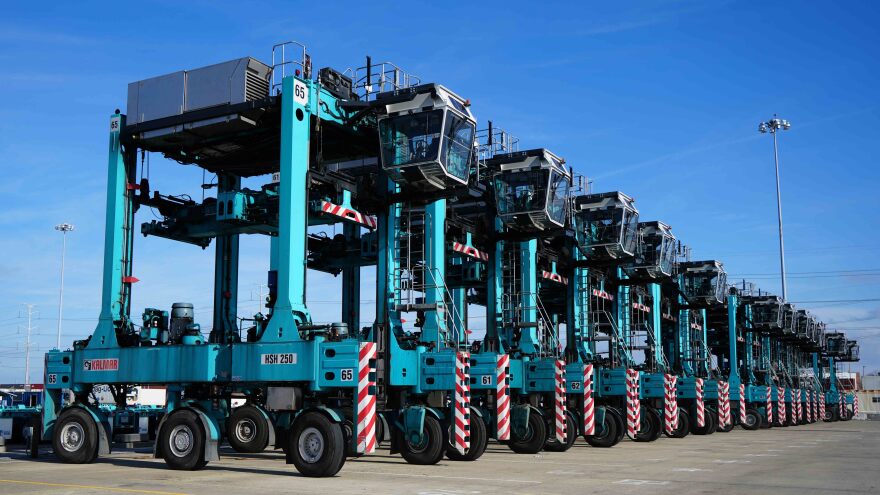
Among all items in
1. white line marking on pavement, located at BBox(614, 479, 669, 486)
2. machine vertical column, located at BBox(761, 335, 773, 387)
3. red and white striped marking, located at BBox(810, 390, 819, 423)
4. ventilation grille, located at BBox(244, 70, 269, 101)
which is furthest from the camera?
red and white striped marking, located at BBox(810, 390, 819, 423)

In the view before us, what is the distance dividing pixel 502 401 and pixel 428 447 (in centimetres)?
371

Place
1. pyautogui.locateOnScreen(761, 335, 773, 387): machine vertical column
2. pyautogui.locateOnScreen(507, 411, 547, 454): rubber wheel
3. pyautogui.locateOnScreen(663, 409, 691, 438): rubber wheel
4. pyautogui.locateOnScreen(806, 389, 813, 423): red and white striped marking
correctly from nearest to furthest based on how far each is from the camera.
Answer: pyautogui.locateOnScreen(507, 411, 547, 454): rubber wheel, pyautogui.locateOnScreen(663, 409, 691, 438): rubber wheel, pyautogui.locateOnScreen(761, 335, 773, 387): machine vertical column, pyautogui.locateOnScreen(806, 389, 813, 423): red and white striped marking

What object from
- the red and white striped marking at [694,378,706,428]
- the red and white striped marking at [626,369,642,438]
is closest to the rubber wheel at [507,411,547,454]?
the red and white striped marking at [626,369,642,438]

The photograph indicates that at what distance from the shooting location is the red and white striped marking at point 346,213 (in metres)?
19.9

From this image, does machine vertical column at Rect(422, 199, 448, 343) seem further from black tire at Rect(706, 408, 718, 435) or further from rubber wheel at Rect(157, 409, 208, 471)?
black tire at Rect(706, 408, 718, 435)

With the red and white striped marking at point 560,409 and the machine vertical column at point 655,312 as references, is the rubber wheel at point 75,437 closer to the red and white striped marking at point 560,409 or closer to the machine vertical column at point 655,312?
the red and white striped marking at point 560,409

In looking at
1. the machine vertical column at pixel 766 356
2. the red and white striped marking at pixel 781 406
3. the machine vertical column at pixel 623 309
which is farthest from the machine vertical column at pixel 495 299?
the red and white striped marking at pixel 781 406

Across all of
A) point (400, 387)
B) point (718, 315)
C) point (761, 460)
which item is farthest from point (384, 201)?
point (718, 315)

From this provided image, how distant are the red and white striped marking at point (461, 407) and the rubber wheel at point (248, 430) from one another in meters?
5.61

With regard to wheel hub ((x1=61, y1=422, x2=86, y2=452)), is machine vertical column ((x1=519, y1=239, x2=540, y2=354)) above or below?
above

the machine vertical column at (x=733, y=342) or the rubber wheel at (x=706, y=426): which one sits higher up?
the machine vertical column at (x=733, y=342)

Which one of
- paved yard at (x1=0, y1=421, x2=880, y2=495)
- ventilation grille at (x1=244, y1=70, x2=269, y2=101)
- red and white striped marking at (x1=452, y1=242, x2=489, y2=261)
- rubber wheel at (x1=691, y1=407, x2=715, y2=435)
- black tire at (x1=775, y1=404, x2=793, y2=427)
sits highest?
ventilation grille at (x1=244, y1=70, x2=269, y2=101)

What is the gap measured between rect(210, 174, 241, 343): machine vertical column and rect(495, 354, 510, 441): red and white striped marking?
6941mm

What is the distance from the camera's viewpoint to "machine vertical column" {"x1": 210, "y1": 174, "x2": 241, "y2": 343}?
23.3m
